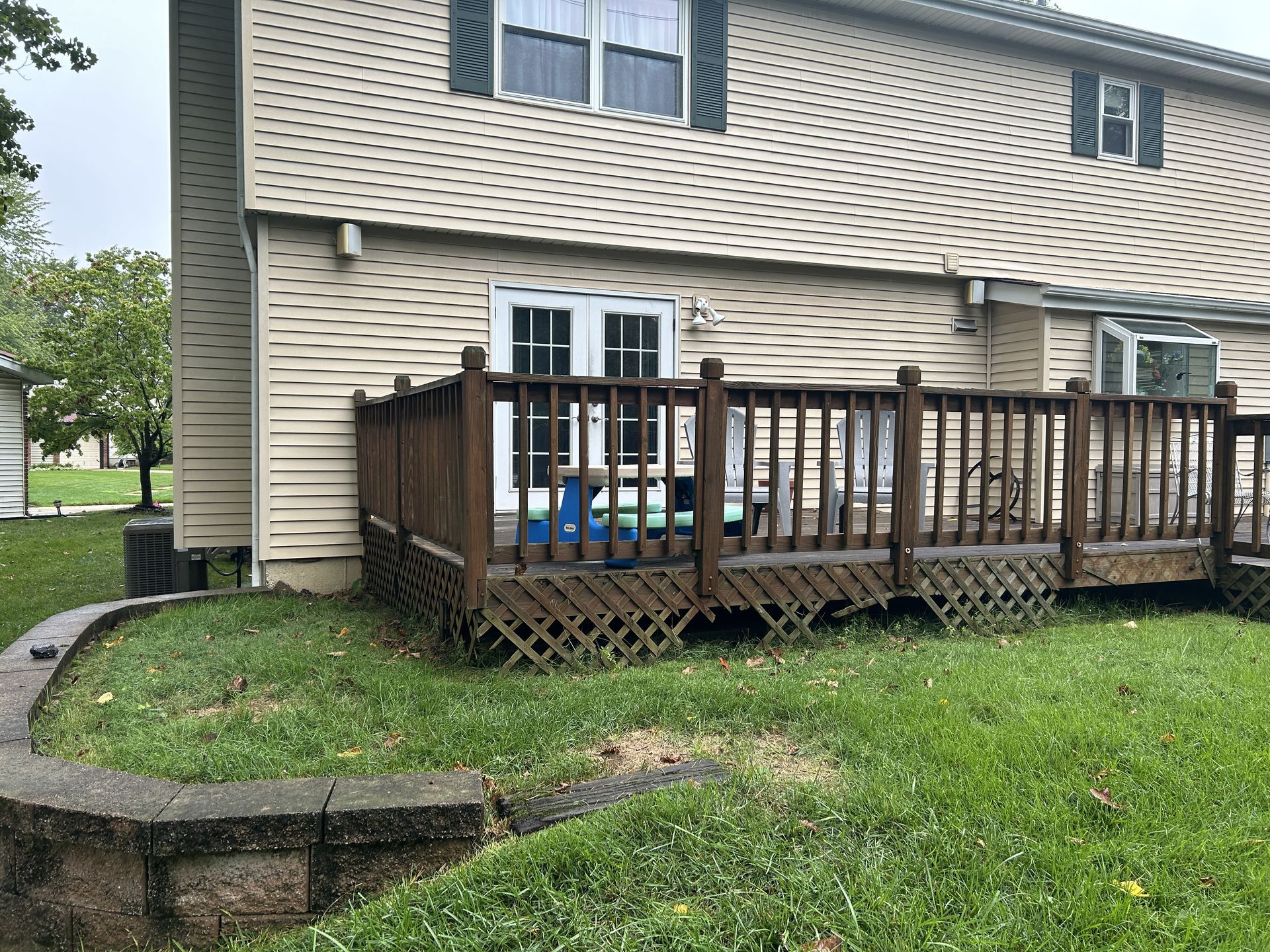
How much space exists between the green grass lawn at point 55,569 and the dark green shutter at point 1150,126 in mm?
10642

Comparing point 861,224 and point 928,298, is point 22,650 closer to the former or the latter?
point 861,224

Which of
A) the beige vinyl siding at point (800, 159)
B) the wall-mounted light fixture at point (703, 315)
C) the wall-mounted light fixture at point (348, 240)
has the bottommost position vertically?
the wall-mounted light fixture at point (703, 315)

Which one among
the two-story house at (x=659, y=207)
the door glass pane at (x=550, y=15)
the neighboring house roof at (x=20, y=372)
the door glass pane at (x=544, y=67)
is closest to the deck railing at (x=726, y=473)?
the two-story house at (x=659, y=207)

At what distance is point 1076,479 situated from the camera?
5504 millimetres

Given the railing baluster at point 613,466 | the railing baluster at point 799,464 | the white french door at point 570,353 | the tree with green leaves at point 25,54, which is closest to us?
the railing baluster at point 613,466

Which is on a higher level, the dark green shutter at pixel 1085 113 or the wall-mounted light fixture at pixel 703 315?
the dark green shutter at pixel 1085 113

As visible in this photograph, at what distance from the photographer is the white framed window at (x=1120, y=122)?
934 centimetres

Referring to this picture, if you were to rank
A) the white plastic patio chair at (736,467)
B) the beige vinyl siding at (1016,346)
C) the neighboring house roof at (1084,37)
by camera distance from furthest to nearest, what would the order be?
the beige vinyl siding at (1016,346) < the neighboring house roof at (1084,37) < the white plastic patio chair at (736,467)

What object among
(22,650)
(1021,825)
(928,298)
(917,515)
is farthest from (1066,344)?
(22,650)

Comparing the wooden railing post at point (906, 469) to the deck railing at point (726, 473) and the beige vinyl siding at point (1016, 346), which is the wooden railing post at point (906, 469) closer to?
the deck railing at point (726, 473)

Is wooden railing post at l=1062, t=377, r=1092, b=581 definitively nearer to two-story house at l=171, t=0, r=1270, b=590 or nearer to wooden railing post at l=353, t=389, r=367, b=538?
two-story house at l=171, t=0, r=1270, b=590

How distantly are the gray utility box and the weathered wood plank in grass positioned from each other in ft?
18.9

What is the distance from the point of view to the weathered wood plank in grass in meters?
2.57

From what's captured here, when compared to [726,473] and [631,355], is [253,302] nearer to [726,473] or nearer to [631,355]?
[631,355]
